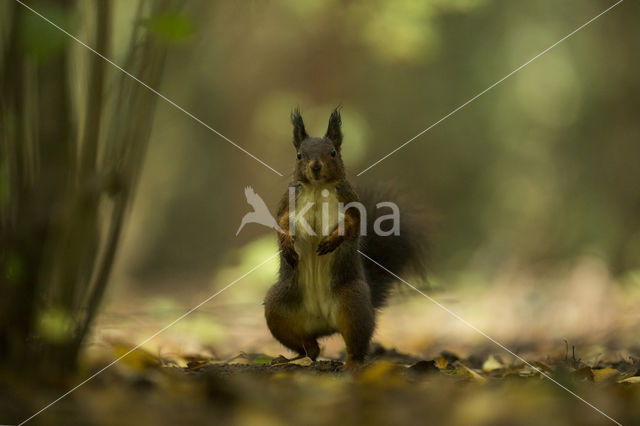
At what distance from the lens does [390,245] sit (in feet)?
13.2

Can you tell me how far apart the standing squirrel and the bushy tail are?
1.66 ft

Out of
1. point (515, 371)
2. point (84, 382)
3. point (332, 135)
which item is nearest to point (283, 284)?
point (332, 135)

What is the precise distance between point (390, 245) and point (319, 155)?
914 millimetres

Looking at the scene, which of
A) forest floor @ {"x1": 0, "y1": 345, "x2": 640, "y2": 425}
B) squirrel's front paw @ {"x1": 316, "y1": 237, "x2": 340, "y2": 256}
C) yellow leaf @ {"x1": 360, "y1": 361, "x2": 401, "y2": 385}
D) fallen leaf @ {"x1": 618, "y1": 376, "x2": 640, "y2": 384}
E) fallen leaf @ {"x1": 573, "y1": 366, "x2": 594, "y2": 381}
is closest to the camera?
forest floor @ {"x1": 0, "y1": 345, "x2": 640, "y2": 425}

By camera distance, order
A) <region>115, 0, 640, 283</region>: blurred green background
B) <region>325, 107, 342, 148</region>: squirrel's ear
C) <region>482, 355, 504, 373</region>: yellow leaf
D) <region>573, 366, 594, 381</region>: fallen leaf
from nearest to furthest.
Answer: <region>573, 366, 594, 381</region>: fallen leaf
<region>482, 355, 504, 373</region>: yellow leaf
<region>325, 107, 342, 148</region>: squirrel's ear
<region>115, 0, 640, 283</region>: blurred green background

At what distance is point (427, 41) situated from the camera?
745 cm

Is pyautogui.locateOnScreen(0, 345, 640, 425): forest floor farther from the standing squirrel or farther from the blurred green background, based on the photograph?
the blurred green background

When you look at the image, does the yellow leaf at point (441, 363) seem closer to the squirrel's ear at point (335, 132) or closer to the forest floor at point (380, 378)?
the forest floor at point (380, 378)

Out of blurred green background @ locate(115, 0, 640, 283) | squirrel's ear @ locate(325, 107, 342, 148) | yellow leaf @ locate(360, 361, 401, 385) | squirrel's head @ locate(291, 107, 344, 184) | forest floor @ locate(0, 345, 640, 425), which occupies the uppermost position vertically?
blurred green background @ locate(115, 0, 640, 283)

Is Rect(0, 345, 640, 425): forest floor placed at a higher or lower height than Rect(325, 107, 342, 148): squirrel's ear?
lower

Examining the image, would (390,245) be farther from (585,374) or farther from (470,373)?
(585,374)

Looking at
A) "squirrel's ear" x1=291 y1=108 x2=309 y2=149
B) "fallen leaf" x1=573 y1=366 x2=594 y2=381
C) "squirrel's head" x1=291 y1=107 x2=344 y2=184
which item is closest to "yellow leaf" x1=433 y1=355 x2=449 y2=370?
"fallen leaf" x1=573 y1=366 x2=594 y2=381

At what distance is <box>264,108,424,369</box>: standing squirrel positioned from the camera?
3.28 metres

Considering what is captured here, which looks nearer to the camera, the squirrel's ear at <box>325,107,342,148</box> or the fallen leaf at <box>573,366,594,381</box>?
the fallen leaf at <box>573,366,594,381</box>
